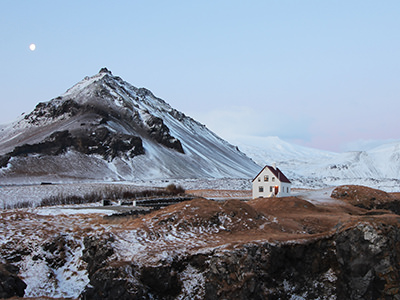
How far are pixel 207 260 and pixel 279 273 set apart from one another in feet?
14.6

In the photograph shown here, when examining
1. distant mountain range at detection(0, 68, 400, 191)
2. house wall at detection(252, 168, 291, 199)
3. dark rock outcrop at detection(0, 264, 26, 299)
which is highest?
distant mountain range at detection(0, 68, 400, 191)

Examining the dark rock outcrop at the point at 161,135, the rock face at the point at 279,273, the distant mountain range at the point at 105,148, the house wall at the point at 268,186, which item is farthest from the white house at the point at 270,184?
the dark rock outcrop at the point at 161,135

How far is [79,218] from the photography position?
1345 inches

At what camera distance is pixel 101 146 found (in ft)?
452

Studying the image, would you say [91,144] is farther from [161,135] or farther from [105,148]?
[161,135]

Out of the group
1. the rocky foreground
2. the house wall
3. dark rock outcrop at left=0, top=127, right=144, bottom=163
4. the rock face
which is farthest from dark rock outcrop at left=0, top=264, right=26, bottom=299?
dark rock outcrop at left=0, top=127, right=144, bottom=163

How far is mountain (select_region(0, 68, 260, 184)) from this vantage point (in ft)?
401

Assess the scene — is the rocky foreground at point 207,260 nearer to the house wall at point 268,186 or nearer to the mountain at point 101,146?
the house wall at point 268,186

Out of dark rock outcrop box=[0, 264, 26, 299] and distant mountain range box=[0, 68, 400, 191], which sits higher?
distant mountain range box=[0, 68, 400, 191]

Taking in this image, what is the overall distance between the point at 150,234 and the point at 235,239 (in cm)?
563

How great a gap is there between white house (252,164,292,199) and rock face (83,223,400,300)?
1142 inches

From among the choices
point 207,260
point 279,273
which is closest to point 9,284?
point 207,260

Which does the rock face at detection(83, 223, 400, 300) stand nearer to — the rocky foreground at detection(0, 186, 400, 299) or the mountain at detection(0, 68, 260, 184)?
the rocky foreground at detection(0, 186, 400, 299)

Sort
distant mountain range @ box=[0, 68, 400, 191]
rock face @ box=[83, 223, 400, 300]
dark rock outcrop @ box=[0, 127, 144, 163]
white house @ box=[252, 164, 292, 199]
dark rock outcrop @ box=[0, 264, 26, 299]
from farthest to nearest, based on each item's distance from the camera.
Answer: dark rock outcrop @ box=[0, 127, 144, 163]
distant mountain range @ box=[0, 68, 400, 191]
white house @ box=[252, 164, 292, 199]
dark rock outcrop @ box=[0, 264, 26, 299]
rock face @ box=[83, 223, 400, 300]
